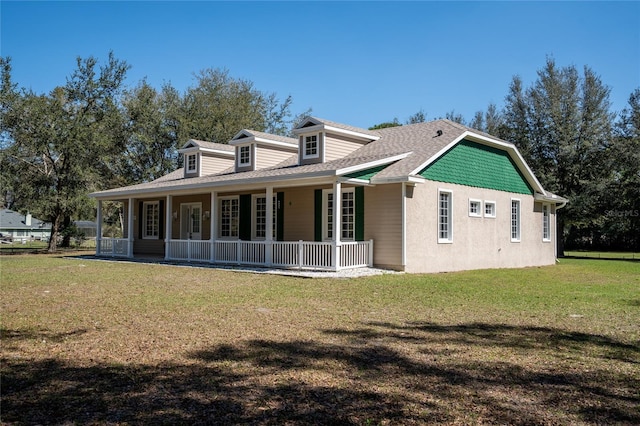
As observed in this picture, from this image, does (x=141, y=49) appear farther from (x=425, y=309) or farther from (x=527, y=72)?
(x=527, y=72)

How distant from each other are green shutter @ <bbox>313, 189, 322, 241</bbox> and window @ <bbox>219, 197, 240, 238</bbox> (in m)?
4.00

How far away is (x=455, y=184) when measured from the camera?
674 inches

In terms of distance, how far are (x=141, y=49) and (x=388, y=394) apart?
41.1 ft

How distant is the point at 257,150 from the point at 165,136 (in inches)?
650

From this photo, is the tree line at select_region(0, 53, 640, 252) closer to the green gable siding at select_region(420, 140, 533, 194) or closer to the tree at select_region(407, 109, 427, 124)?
the green gable siding at select_region(420, 140, 533, 194)

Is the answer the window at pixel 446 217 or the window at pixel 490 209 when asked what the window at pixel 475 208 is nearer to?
the window at pixel 490 209

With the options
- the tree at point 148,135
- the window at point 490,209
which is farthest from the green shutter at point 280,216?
the tree at point 148,135

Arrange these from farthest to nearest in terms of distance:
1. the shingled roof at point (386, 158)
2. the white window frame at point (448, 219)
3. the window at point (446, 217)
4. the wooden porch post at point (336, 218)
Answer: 1. the window at point (446, 217)
2. the white window frame at point (448, 219)
3. the shingled roof at point (386, 158)
4. the wooden porch post at point (336, 218)

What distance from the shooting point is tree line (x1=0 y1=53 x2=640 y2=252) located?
2744 cm

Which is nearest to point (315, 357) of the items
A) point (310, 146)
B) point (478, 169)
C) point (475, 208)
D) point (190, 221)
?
point (310, 146)

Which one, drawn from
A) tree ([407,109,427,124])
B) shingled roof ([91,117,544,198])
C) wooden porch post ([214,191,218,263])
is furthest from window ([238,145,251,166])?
tree ([407,109,427,124])

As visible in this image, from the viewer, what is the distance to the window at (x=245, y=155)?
2091 centimetres

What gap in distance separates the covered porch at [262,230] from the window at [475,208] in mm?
4536

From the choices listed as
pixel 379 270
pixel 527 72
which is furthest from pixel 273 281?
pixel 527 72
